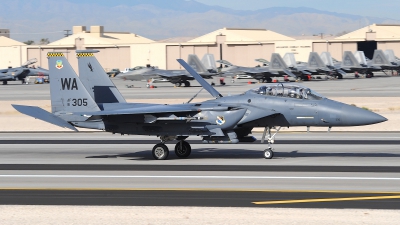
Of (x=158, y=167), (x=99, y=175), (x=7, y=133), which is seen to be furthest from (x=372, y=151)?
(x=7, y=133)

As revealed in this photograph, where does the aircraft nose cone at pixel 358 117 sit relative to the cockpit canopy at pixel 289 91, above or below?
below

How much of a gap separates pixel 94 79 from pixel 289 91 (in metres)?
6.79

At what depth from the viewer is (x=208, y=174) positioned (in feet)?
57.3

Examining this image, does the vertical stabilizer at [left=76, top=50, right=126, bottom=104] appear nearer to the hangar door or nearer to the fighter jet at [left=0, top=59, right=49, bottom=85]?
the fighter jet at [left=0, top=59, right=49, bottom=85]

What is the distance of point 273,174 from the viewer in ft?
56.7

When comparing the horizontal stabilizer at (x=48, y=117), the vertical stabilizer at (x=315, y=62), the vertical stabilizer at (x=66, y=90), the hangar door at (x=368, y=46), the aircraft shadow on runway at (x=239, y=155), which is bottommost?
the aircraft shadow on runway at (x=239, y=155)

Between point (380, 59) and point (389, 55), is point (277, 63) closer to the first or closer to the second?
point (380, 59)

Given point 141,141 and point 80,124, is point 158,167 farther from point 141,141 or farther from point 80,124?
point 141,141

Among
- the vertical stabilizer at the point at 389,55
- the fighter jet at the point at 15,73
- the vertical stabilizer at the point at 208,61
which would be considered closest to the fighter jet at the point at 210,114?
the vertical stabilizer at the point at 208,61

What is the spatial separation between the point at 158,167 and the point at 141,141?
7592 mm

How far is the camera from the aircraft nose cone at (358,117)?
62.4 ft

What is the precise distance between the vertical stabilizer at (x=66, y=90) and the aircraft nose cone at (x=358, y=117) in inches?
317

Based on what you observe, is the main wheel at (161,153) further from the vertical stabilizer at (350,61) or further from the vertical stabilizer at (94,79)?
the vertical stabilizer at (350,61)

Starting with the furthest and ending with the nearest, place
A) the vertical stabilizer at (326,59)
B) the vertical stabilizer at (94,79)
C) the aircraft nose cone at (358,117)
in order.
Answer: the vertical stabilizer at (326,59)
the vertical stabilizer at (94,79)
the aircraft nose cone at (358,117)
